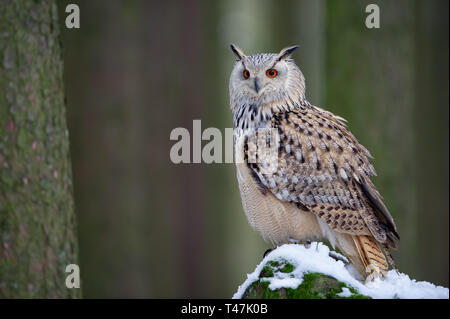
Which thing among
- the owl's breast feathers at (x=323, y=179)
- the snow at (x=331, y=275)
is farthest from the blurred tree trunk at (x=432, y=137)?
the snow at (x=331, y=275)

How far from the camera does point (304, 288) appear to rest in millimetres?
2525

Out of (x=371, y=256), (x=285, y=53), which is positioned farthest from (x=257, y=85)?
(x=371, y=256)

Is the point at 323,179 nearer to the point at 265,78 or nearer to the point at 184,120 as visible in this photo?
the point at 265,78

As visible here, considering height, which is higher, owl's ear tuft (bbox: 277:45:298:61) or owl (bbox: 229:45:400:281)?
owl's ear tuft (bbox: 277:45:298:61)

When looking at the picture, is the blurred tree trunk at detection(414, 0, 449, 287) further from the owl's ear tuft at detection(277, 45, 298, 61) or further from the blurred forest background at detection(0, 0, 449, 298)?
the owl's ear tuft at detection(277, 45, 298, 61)

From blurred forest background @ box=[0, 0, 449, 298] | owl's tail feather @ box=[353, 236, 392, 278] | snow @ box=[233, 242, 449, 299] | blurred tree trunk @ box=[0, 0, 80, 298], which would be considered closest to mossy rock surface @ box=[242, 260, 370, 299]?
snow @ box=[233, 242, 449, 299]

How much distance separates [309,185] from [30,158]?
74.7 inches

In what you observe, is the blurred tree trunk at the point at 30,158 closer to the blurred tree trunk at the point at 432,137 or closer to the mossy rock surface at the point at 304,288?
the mossy rock surface at the point at 304,288

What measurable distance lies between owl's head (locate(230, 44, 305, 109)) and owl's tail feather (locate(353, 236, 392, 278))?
1.13 m

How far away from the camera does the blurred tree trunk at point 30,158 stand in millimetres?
3221

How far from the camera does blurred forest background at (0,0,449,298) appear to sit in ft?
13.8

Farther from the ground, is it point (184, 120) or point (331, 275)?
point (184, 120)

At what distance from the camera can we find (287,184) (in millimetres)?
3264

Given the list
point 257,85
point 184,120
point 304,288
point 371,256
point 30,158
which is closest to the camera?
point 304,288
